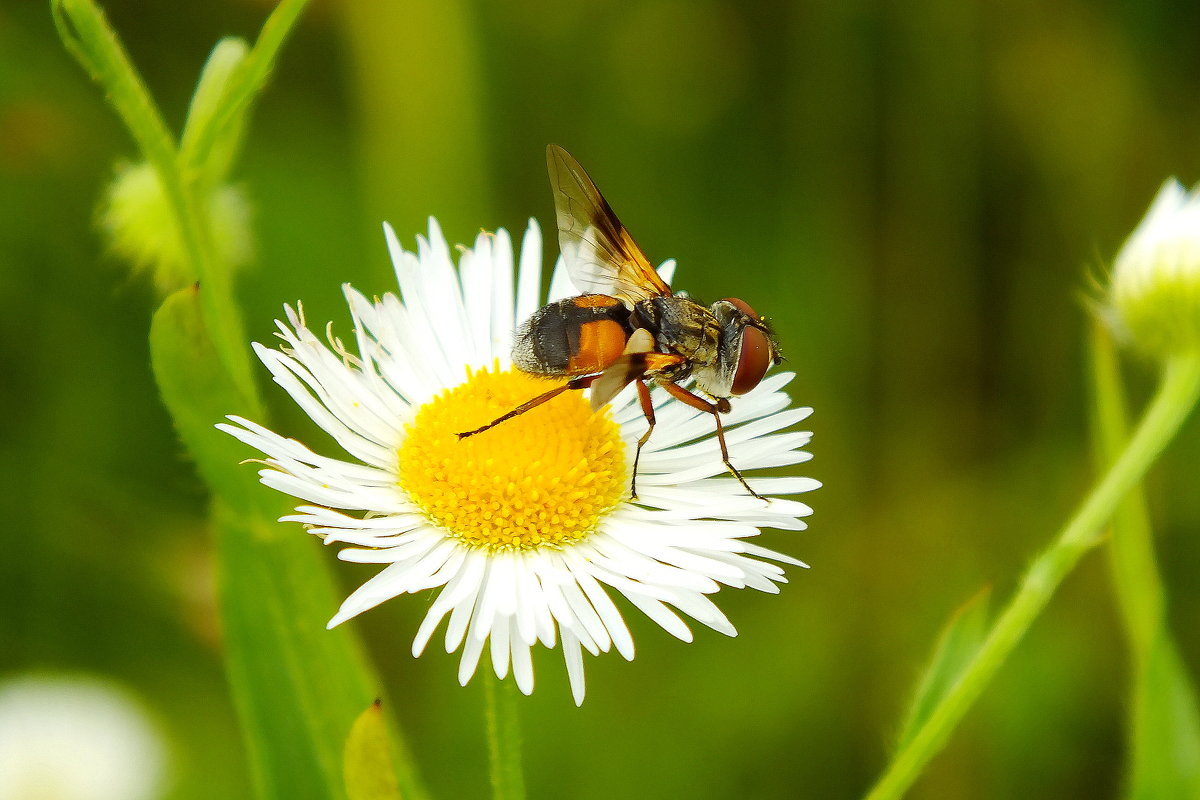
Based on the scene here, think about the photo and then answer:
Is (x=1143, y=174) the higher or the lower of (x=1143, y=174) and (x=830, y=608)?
the higher

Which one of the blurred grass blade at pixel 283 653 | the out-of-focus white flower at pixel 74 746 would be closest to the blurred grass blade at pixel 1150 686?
the blurred grass blade at pixel 283 653

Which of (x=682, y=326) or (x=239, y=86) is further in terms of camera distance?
(x=682, y=326)

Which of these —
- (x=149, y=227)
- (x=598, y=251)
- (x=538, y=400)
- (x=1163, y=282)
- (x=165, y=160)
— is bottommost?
(x=1163, y=282)

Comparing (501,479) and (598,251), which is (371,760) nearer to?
(501,479)

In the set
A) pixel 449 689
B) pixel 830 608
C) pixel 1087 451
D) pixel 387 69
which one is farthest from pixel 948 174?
pixel 449 689

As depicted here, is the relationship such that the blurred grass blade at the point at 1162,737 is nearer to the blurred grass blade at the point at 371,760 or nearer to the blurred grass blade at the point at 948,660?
the blurred grass blade at the point at 948,660

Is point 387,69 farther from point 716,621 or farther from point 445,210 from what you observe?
point 716,621

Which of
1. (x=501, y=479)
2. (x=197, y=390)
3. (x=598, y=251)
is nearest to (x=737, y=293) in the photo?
(x=598, y=251)

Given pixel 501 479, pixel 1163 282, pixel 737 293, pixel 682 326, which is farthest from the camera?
pixel 737 293

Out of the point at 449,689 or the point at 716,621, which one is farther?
the point at 449,689
